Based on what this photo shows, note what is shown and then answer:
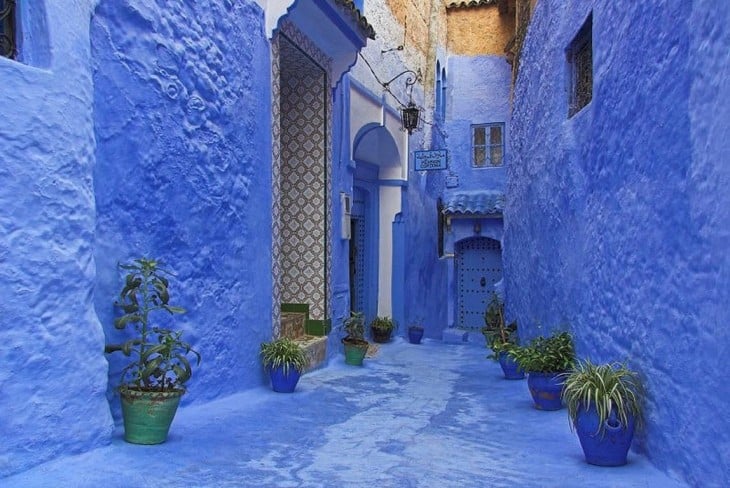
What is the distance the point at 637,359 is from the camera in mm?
4863

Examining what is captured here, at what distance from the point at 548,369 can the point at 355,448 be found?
2391 millimetres

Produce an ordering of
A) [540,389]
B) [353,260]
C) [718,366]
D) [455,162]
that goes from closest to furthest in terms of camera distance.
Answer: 1. [718,366]
2. [540,389]
3. [353,260]
4. [455,162]

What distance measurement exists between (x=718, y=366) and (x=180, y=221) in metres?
4.18

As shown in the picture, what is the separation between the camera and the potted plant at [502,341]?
8797 millimetres

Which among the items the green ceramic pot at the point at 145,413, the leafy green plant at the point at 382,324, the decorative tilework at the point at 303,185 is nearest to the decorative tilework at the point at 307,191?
the decorative tilework at the point at 303,185

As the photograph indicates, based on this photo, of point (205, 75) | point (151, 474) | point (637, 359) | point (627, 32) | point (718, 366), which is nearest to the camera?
point (718, 366)

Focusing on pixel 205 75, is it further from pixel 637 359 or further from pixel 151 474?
pixel 637 359

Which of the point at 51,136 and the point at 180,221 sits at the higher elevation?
the point at 51,136

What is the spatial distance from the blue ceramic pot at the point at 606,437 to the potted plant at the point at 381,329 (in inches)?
330

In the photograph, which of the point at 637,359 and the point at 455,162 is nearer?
the point at 637,359

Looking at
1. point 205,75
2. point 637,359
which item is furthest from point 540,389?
point 205,75

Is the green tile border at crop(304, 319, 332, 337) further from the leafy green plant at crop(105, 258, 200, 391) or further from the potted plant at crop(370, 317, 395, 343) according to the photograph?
the leafy green plant at crop(105, 258, 200, 391)

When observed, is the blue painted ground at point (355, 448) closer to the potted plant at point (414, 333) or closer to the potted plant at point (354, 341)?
the potted plant at point (354, 341)

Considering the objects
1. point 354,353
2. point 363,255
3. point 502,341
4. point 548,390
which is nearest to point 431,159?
point 363,255
